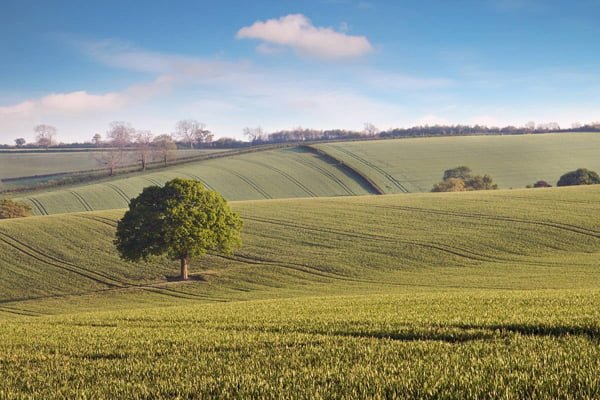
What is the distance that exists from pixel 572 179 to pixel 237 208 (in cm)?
6677

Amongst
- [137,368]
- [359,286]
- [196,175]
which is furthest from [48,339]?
[196,175]

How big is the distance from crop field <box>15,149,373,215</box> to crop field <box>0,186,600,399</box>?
29.8 m

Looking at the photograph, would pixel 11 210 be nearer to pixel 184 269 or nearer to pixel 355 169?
pixel 184 269

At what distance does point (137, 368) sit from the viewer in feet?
37.2

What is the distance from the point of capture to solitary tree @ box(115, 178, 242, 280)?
172ft

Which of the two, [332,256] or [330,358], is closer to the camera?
[330,358]

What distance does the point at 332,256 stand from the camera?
55.0 metres

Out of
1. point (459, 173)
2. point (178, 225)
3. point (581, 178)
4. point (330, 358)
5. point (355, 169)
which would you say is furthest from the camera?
point (355, 169)

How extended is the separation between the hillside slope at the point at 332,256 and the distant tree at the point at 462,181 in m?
31.7

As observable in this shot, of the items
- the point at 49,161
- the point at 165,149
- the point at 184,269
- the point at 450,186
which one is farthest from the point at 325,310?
the point at 49,161

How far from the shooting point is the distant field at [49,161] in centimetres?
14838

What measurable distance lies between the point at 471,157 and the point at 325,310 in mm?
122129

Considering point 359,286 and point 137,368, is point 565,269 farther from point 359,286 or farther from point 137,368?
point 137,368

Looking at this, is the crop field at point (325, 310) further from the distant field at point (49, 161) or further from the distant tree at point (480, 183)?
the distant field at point (49, 161)
